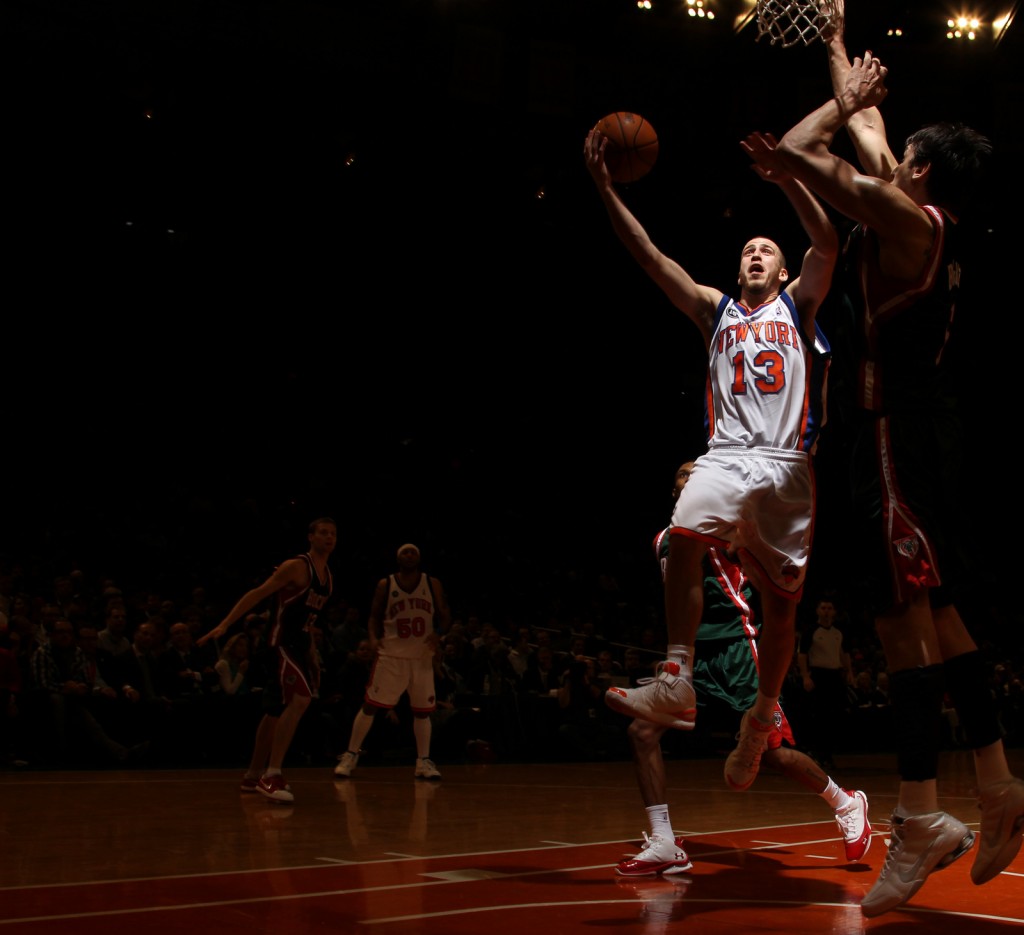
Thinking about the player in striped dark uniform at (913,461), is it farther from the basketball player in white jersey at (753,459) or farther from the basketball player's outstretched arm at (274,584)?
the basketball player's outstretched arm at (274,584)

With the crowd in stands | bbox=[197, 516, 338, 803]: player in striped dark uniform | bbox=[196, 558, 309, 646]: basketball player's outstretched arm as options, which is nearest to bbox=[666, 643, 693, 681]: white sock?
bbox=[197, 516, 338, 803]: player in striped dark uniform

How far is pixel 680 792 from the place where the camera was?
772cm

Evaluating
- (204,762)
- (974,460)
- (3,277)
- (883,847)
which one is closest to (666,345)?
(974,460)

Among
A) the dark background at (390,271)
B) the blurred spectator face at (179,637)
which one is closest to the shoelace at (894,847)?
the blurred spectator face at (179,637)

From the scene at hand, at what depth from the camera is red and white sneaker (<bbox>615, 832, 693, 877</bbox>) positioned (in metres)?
4.22

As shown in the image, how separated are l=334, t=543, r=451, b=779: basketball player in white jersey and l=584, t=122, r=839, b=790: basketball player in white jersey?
5.05 metres

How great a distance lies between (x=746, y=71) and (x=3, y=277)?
10530 mm

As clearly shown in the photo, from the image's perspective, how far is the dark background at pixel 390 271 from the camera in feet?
42.5

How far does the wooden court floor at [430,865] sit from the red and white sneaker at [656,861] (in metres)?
0.06

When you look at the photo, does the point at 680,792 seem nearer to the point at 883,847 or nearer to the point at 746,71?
the point at 883,847

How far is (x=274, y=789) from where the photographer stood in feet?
22.4

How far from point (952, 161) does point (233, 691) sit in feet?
25.2

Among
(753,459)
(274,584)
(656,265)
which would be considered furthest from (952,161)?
(274,584)

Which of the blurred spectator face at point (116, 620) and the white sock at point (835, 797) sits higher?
the blurred spectator face at point (116, 620)
